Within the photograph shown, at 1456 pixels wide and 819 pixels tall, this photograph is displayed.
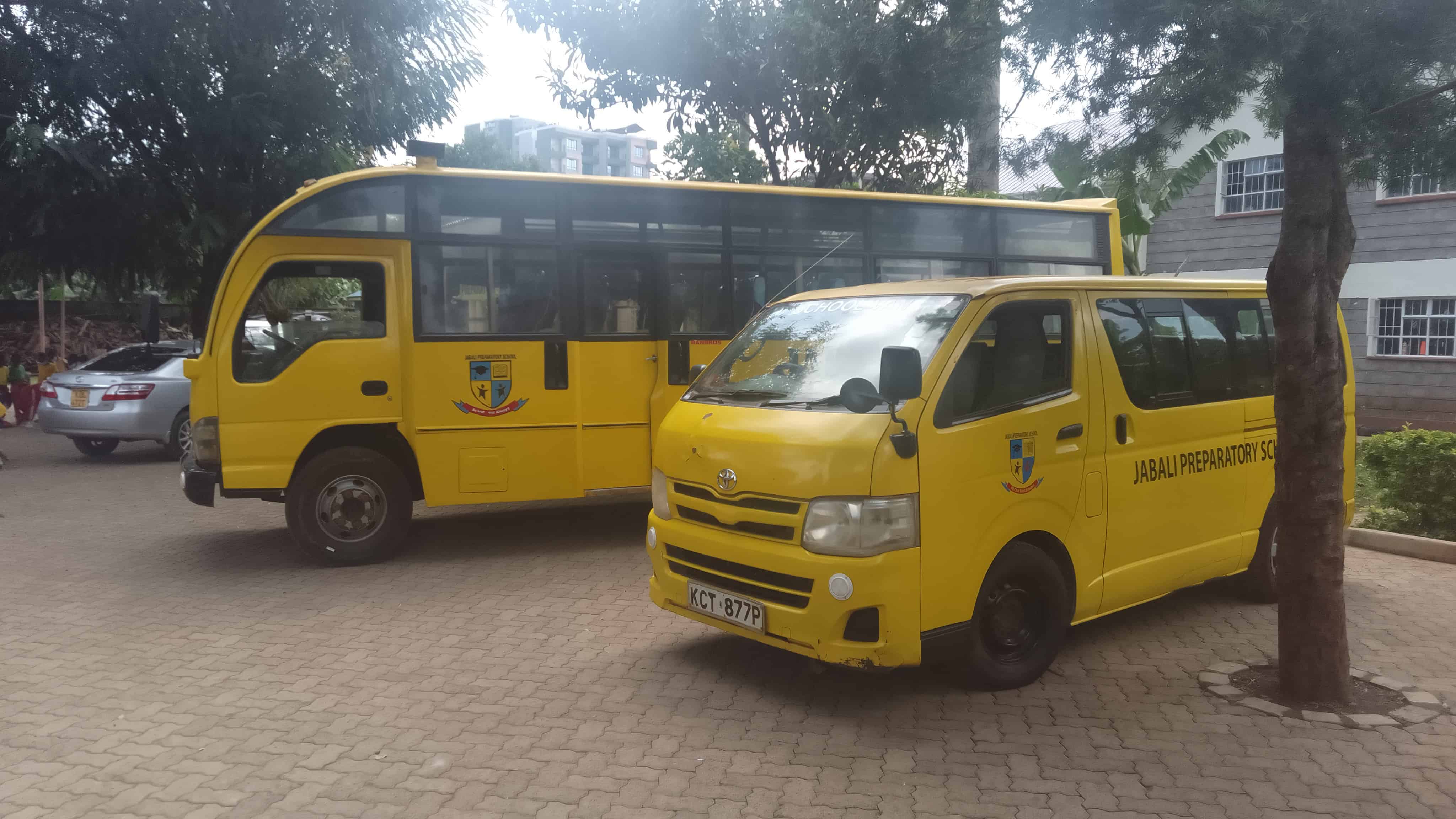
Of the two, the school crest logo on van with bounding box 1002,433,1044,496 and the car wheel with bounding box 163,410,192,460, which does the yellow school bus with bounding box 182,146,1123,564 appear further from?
the car wheel with bounding box 163,410,192,460

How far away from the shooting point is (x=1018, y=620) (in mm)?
5184

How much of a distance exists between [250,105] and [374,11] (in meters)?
2.37

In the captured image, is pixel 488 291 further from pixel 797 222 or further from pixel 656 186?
pixel 797 222

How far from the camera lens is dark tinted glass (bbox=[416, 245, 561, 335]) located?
8.06 metres

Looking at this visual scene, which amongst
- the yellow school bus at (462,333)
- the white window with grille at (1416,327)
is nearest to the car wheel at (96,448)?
the yellow school bus at (462,333)

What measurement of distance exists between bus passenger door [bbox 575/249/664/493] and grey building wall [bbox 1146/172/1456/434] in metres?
12.8

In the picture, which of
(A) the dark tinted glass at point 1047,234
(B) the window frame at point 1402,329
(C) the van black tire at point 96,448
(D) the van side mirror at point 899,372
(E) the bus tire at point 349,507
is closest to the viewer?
(D) the van side mirror at point 899,372

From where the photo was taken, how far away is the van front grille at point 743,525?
187 inches

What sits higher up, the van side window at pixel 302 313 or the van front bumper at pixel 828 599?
the van side window at pixel 302 313

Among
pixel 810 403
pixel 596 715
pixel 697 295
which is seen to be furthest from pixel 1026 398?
pixel 697 295

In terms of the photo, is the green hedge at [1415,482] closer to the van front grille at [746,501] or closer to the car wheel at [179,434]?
the van front grille at [746,501]

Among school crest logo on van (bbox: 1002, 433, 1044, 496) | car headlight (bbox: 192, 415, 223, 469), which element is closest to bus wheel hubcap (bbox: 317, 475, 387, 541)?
car headlight (bbox: 192, 415, 223, 469)

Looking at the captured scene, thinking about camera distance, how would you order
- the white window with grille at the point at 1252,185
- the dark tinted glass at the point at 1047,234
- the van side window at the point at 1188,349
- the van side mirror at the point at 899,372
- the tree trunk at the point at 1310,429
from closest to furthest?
the van side mirror at the point at 899,372 → the tree trunk at the point at 1310,429 → the van side window at the point at 1188,349 → the dark tinted glass at the point at 1047,234 → the white window with grille at the point at 1252,185

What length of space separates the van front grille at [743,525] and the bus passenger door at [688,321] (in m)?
3.40
